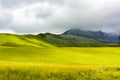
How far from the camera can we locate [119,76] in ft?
104

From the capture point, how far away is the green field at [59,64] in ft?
97.6

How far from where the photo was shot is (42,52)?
76.7 m

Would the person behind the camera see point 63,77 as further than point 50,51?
No

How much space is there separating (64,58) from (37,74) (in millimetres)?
39081

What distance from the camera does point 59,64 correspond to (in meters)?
52.5

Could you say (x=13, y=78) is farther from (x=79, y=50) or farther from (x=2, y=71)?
(x=79, y=50)

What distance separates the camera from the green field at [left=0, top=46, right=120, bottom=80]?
29.7 metres

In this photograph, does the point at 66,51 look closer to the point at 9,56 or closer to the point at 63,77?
the point at 9,56

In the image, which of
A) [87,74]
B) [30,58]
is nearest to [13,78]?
[87,74]

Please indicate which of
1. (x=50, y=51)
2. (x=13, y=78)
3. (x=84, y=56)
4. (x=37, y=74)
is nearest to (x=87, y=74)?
(x=37, y=74)

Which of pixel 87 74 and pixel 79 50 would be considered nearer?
pixel 87 74

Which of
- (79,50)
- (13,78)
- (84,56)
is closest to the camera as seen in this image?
(13,78)

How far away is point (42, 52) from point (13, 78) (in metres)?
48.8

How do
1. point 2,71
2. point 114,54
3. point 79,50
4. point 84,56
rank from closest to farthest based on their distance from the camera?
point 2,71, point 84,56, point 114,54, point 79,50
